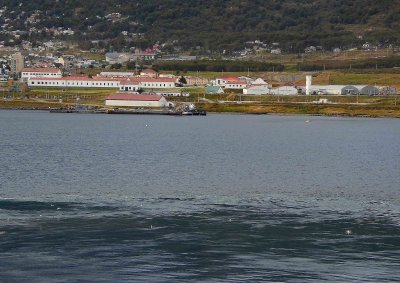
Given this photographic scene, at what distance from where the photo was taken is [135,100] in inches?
4338

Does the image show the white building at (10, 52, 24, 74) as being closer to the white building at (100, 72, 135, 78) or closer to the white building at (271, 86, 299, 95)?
the white building at (100, 72, 135, 78)

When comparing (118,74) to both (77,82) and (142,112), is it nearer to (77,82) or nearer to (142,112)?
(77,82)

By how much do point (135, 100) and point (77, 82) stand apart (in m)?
19.5

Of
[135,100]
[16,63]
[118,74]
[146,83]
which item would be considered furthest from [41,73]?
[135,100]

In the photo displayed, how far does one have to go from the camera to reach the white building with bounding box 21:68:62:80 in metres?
132

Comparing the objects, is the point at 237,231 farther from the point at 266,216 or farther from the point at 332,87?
the point at 332,87

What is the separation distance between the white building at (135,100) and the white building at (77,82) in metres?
14.7

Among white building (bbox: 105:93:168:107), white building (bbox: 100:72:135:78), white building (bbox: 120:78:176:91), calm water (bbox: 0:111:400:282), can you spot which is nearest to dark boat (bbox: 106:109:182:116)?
white building (bbox: 105:93:168:107)

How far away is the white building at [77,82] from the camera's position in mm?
125938

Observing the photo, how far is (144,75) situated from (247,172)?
86.5 m

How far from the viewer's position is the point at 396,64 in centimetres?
13862

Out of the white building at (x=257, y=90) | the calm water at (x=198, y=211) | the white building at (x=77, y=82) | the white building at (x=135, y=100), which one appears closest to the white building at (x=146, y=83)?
the white building at (x=77, y=82)

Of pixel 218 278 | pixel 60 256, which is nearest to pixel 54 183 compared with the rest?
pixel 60 256

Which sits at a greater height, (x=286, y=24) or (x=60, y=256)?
(x=286, y=24)
